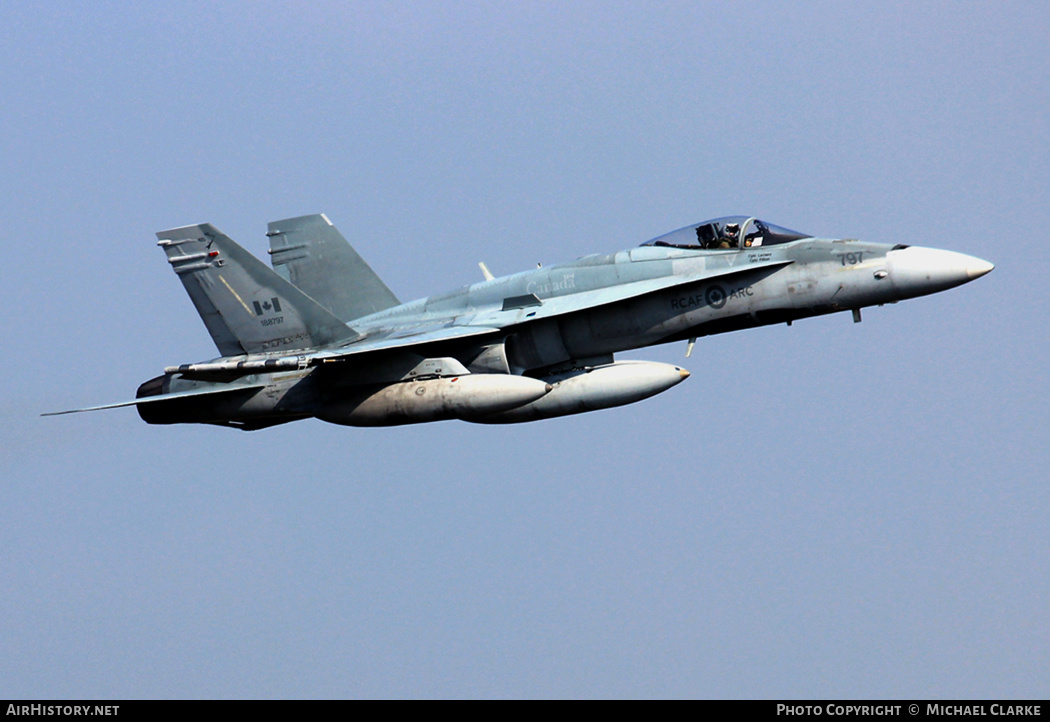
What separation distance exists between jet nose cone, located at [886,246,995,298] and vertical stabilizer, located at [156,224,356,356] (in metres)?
8.07

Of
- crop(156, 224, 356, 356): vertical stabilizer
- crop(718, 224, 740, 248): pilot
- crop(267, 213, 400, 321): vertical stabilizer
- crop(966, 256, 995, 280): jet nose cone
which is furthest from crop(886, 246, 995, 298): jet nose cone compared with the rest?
crop(267, 213, 400, 321): vertical stabilizer

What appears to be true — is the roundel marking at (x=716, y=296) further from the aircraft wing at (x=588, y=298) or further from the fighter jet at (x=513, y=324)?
the aircraft wing at (x=588, y=298)

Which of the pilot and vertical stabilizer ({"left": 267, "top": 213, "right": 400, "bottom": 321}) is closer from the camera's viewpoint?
the pilot

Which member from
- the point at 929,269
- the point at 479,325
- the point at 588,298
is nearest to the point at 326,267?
the point at 479,325

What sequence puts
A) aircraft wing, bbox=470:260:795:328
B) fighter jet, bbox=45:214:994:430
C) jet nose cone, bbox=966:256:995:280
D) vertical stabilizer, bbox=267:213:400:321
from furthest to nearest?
vertical stabilizer, bbox=267:213:400:321 → aircraft wing, bbox=470:260:795:328 → fighter jet, bbox=45:214:994:430 → jet nose cone, bbox=966:256:995:280

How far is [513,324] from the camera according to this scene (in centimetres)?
1964

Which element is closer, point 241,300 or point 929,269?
point 929,269

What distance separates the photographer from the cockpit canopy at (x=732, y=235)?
19312mm

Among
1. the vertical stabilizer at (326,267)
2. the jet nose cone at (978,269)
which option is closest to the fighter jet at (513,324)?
the jet nose cone at (978,269)

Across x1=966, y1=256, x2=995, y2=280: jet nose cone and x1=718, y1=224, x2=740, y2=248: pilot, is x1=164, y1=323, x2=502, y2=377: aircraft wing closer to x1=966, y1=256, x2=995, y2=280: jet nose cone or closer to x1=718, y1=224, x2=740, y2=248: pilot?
x1=718, y1=224, x2=740, y2=248: pilot

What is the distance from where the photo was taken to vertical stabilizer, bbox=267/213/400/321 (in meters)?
23.1

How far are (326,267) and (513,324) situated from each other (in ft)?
16.3

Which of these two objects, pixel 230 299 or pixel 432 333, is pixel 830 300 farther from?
pixel 230 299

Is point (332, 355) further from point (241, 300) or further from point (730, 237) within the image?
point (730, 237)
